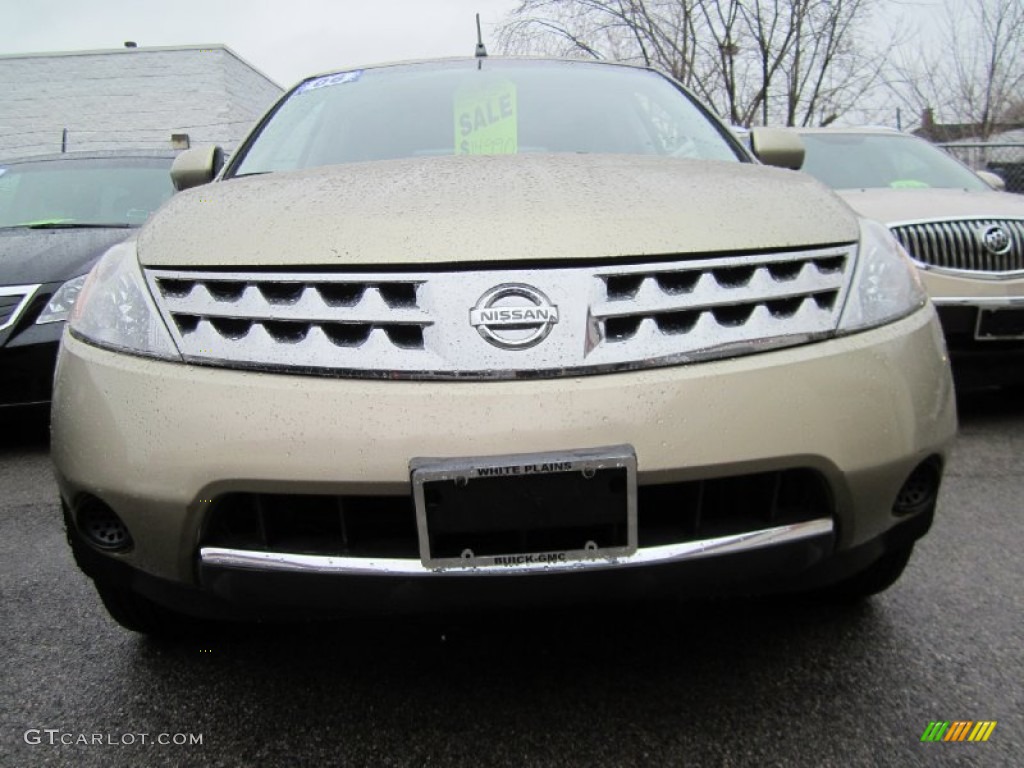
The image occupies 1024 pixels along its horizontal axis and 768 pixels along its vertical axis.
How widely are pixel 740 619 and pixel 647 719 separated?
474 millimetres

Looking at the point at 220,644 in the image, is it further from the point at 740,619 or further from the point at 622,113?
the point at 622,113

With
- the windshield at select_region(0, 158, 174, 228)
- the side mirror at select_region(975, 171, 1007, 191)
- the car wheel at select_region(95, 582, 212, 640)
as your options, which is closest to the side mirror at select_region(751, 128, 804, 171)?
the car wheel at select_region(95, 582, 212, 640)

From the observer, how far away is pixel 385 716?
162 cm

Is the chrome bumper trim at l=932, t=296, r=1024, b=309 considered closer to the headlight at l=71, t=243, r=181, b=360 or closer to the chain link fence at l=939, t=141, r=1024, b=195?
the headlight at l=71, t=243, r=181, b=360

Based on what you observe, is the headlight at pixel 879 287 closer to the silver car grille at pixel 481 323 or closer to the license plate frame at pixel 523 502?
the silver car grille at pixel 481 323

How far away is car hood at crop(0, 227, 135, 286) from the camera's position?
3.70 m

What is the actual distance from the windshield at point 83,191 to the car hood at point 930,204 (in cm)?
368

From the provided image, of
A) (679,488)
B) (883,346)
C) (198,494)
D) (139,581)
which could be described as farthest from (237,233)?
(883,346)

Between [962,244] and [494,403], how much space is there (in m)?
3.19

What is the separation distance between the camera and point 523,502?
130cm

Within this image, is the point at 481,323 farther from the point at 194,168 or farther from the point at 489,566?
the point at 194,168

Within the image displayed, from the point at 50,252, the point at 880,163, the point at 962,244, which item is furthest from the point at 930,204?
the point at 50,252

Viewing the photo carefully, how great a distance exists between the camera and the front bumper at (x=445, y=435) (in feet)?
4.28

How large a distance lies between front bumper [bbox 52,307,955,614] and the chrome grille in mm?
2479
